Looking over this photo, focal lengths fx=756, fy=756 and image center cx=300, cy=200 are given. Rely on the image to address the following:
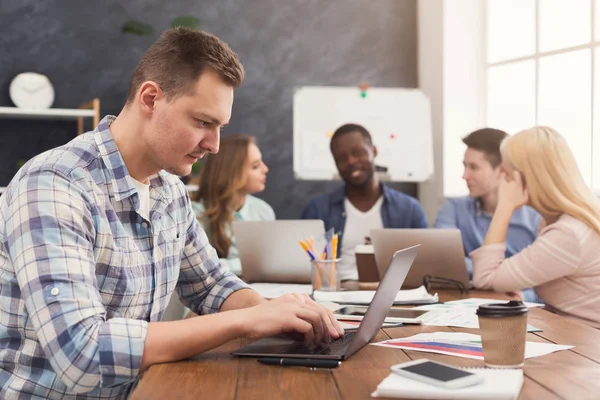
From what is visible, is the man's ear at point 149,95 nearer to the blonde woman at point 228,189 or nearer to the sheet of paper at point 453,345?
the sheet of paper at point 453,345

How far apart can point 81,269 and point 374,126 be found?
3.25m

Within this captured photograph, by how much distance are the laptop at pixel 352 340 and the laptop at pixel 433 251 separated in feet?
2.92

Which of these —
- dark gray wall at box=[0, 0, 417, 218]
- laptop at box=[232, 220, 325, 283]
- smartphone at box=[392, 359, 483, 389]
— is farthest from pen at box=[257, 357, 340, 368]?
dark gray wall at box=[0, 0, 417, 218]

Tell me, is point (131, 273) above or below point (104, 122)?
below

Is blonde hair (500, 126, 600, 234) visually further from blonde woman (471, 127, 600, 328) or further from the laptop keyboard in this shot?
the laptop keyboard

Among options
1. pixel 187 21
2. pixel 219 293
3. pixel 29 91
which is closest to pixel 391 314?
pixel 219 293

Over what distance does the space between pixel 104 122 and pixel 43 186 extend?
289 mm

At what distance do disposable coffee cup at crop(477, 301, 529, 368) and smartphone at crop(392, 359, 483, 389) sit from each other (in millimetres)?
142

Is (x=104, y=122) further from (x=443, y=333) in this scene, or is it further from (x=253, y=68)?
(x=253, y=68)

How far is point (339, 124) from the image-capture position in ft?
14.3

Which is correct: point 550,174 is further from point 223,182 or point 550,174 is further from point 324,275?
point 223,182

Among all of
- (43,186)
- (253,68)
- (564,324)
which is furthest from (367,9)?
(43,186)

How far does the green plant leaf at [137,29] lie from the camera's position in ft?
14.0

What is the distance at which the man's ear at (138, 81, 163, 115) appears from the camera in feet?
4.80
